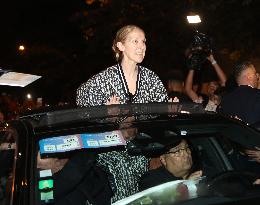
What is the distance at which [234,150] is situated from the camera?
4.24 meters

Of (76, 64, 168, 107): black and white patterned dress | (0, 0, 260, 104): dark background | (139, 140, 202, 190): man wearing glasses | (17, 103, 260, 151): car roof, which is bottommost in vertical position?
(139, 140, 202, 190): man wearing glasses

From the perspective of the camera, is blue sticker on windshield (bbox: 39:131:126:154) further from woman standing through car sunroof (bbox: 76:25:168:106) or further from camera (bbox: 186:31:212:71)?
camera (bbox: 186:31:212:71)

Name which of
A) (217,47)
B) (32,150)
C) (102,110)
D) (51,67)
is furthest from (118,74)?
(51,67)

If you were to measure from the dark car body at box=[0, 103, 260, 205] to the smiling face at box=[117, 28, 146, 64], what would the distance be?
926 mm

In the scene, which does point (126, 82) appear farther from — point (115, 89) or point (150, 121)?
point (150, 121)

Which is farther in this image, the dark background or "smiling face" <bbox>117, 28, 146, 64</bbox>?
the dark background

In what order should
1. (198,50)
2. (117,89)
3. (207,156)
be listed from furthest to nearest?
1. (198,50)
2. (117,89)
3. (207,156)

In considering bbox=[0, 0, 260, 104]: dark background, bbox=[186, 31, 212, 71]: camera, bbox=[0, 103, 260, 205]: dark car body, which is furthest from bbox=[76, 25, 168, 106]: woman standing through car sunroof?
bbox=[0, 0, 260, 104]: dark background

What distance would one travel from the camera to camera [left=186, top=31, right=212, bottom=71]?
8633 millimetres

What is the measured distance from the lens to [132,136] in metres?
3.56

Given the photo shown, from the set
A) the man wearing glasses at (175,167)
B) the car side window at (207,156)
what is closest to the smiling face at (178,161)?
the man wearing glasses at (175,167)

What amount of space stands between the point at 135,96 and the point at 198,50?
4.12m

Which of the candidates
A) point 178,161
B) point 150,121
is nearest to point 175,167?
point 178,161

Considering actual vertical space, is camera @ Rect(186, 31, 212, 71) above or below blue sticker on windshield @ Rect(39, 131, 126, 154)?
above
